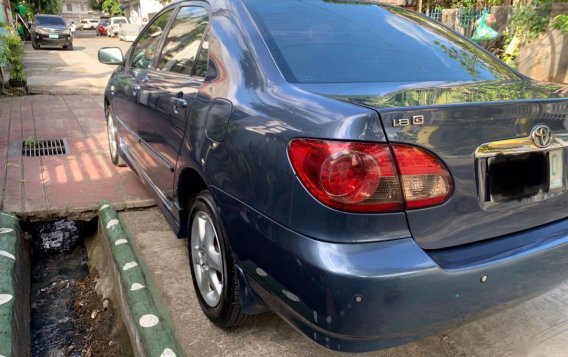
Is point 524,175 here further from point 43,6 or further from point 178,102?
point 43,6

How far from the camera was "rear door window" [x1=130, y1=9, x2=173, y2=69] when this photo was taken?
11.2 feet

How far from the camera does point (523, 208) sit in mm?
1788

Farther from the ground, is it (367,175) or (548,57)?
(548,57)

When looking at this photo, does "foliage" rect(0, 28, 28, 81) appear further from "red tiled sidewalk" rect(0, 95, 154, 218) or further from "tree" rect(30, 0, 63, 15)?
"tree" rect(30, 0, 63, 15)

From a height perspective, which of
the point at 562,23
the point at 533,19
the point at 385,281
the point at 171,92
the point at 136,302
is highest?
the point at 533,19

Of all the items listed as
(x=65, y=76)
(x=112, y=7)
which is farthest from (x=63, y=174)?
(x=112, y=7)

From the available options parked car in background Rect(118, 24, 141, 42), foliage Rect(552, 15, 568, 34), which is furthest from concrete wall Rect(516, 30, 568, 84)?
parked car in background Rect(118, 24, 141, 42)

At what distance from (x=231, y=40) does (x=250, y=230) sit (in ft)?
3.24

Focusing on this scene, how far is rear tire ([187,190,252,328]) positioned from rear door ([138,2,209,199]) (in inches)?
16.2

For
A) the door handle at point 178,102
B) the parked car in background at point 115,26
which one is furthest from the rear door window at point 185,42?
the parked car in background at point 115,26

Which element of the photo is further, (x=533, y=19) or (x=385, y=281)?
(x=533, y=19)

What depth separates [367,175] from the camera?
155 cm

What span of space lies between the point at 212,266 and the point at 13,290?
1166 mm

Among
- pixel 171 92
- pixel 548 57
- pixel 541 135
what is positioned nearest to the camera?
pixel 541 135
